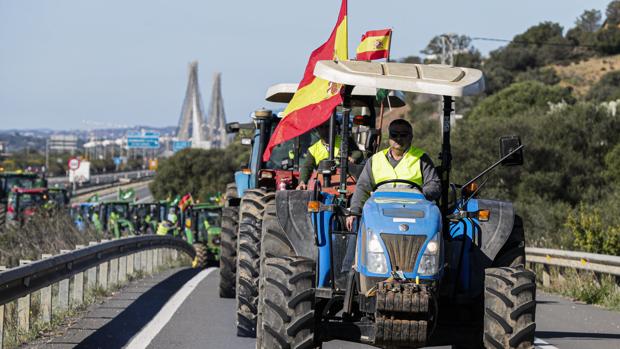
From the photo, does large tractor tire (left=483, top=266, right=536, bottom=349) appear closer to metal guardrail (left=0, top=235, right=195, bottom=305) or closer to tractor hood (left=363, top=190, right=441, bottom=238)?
tractor hood (left=363, top=190, right=441, bottom=238)

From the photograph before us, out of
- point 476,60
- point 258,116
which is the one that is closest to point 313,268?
point 258,116

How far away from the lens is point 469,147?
4428 centimetres

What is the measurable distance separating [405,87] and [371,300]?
173 cm

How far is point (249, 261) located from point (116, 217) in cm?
3213

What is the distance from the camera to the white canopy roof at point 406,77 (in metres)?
9.10

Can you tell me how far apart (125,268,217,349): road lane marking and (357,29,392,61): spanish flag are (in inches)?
151

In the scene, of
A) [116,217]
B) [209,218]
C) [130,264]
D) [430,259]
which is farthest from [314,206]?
[116,217]

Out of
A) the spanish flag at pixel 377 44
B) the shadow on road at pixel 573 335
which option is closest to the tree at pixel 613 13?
the shadow on road at pixel 573 335

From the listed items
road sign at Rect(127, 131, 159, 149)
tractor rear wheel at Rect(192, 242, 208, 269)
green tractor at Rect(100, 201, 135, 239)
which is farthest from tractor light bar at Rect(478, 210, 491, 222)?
road sign at Rect(127, 131, 159, 149)

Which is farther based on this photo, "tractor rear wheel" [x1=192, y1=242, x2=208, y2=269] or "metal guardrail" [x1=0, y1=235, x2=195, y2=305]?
"tractor rear wheel" [x1=192, y1=242, x2=208, y2=269]

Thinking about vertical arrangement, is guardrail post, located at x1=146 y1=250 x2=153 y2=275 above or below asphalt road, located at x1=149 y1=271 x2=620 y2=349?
below

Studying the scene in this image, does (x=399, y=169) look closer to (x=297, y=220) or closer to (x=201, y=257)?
(x=297, y=220)

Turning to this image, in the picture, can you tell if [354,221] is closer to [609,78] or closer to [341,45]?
[341,45]

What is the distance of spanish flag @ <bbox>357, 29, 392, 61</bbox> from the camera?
39.9ft
